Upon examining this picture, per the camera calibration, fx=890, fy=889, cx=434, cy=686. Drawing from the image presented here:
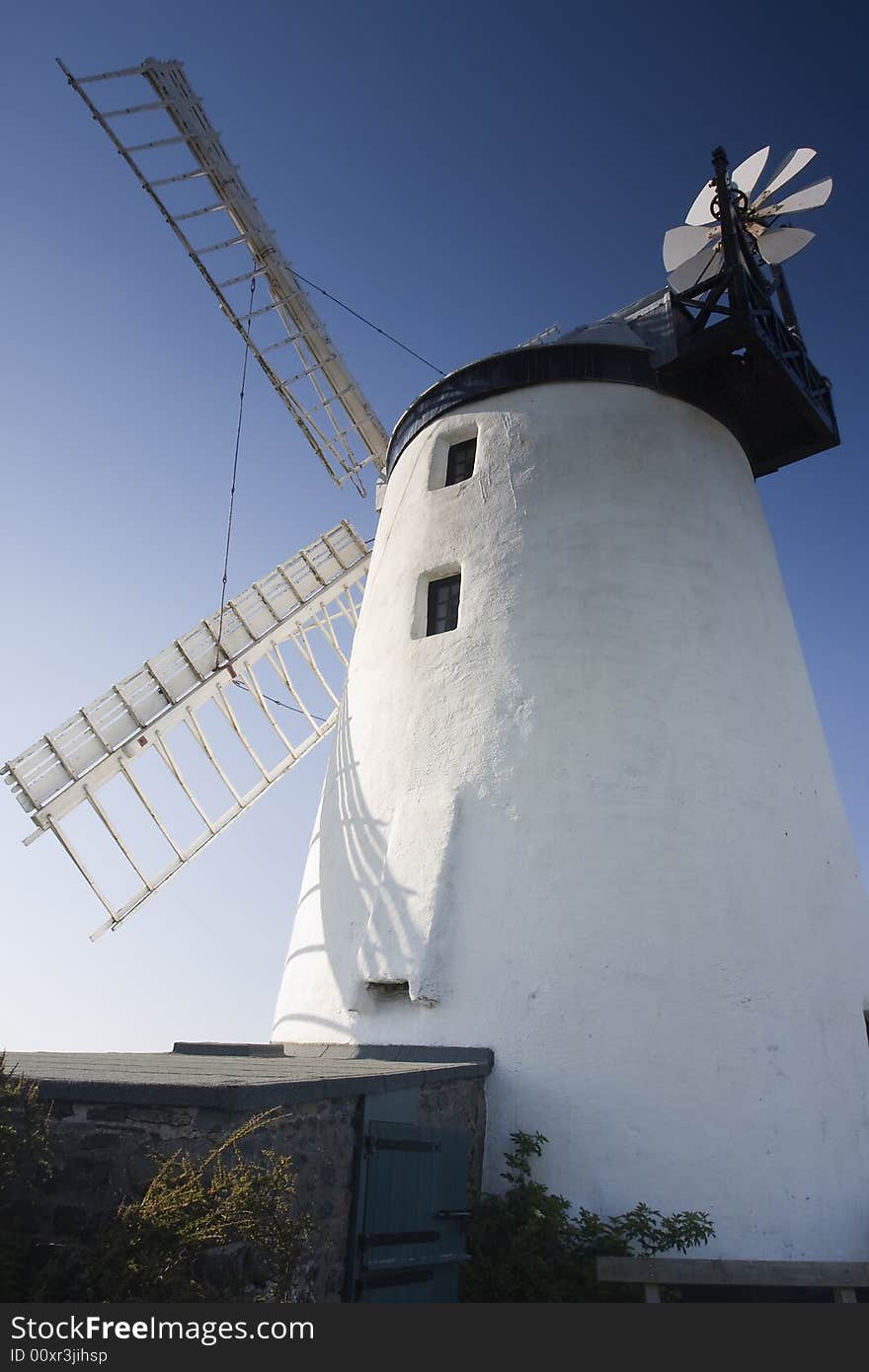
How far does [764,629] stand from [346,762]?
13.7 feet

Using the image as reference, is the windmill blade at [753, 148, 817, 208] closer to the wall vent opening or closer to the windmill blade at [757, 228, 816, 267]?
the windmill blade at [757, 228, 816, 267]

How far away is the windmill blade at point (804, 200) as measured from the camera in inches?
371

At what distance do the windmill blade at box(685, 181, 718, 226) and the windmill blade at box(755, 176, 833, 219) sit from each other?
0.55 metres

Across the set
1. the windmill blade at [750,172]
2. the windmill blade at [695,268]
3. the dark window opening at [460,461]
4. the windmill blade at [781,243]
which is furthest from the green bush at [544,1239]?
the windmill blade at [750,172]

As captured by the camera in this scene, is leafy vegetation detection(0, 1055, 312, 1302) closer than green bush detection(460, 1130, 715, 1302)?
Yes

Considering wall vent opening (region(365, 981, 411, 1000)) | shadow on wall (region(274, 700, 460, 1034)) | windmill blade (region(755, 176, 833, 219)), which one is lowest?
wall vent opening (region(365, 981, 411, 1000))

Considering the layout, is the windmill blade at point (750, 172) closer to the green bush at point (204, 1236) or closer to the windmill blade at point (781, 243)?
the windmill blade at point (781, 243)

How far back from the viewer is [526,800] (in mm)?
Answer: 7105

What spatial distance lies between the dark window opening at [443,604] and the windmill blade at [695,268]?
3805 mm

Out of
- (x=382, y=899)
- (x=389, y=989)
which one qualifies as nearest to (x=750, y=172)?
(x=382, y=899)

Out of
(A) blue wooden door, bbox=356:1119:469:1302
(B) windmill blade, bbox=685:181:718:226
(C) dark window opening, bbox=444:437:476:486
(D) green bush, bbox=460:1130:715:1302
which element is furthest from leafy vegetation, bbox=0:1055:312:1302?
(B) windmill blade, bbox=685:181:718:226

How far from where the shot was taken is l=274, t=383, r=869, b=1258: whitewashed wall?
19.9 ft

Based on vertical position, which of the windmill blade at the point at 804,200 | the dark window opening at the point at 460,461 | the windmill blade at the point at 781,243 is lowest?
the dark window opening at the point at 460,461

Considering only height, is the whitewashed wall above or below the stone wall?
above
